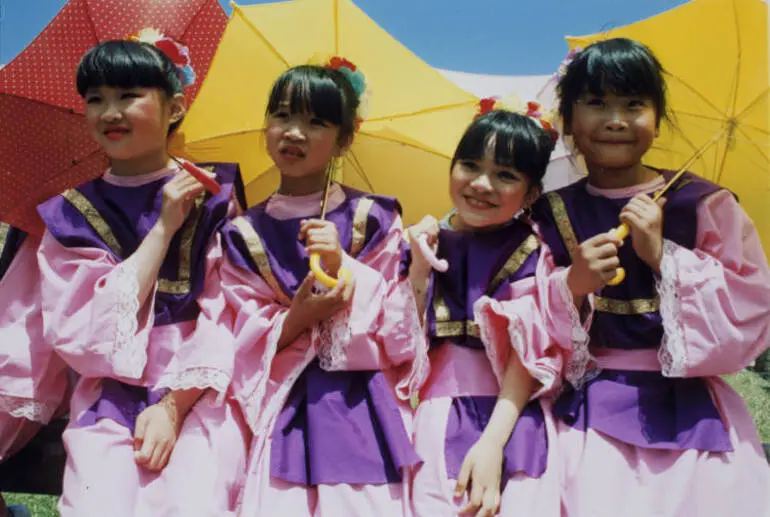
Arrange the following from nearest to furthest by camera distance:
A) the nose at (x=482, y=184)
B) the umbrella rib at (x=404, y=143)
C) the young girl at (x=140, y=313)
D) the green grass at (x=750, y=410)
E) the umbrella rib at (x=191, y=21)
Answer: the young girl at (x=140, y=313)
the nose at (x=482, y=184)
the umbrella rib at (x=404, y=143)
the umbrella rib at (x=191, y=21)
the green grass at (x=750, y=410)

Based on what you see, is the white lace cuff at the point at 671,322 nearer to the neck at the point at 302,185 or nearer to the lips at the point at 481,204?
the lips at the point at 481,204

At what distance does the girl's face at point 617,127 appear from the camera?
2.18 metres

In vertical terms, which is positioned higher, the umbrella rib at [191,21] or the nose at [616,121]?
the umbrella rib at [191,21]

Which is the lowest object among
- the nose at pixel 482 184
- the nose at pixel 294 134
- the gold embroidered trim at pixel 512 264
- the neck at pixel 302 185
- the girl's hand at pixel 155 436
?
the girl's hand at pixel 155 436

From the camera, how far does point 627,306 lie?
2.12 m

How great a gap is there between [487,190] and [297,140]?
0.65 metres

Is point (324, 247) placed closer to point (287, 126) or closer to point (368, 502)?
point (287, 126)

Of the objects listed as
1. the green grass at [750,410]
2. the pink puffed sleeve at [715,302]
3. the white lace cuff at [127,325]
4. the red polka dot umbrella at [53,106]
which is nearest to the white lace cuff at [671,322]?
the pink puffed sleeve at [715,302]

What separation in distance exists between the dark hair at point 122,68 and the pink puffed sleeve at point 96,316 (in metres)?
0.57

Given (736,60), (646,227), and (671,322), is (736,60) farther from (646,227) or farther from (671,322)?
(671,322)

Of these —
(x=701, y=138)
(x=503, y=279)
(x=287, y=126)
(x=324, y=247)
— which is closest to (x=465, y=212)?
(x=503, y=279)

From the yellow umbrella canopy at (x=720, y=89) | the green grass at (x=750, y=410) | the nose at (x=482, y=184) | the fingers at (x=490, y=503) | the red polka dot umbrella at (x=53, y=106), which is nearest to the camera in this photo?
the fingers at (x=490, y=503)

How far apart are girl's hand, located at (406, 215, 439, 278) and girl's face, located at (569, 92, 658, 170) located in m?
0.58

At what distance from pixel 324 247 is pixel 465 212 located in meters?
0.49
